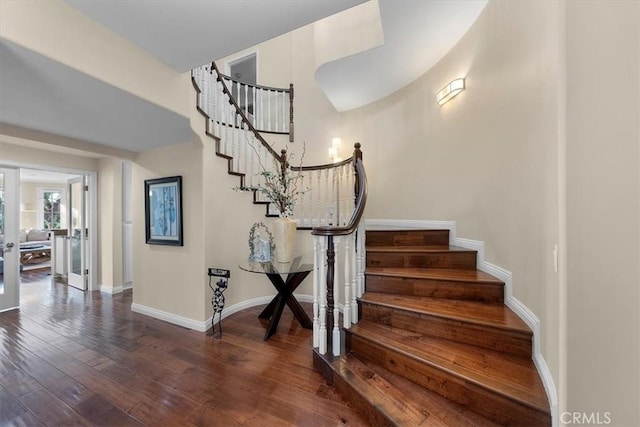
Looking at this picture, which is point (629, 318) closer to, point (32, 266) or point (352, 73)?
point (352, 73)

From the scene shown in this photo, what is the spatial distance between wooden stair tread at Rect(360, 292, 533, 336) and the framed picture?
2.34 metres

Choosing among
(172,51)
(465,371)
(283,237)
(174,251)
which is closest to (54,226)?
(174,251)

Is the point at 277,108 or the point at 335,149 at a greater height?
the point at 277,108

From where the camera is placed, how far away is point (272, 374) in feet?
6.55

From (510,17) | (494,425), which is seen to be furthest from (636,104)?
(510,17)

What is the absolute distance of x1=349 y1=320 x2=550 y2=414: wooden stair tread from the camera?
4.06 feet

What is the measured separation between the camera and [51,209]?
7984mm

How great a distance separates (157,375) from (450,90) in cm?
378

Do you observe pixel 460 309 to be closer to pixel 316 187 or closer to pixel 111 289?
pixel 316 187

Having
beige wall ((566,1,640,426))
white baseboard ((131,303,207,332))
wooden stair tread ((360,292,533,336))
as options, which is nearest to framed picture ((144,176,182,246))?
white baseboard ((131,303,207,332))

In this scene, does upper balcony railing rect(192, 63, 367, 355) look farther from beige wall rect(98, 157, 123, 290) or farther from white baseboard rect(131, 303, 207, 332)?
beige wall rect(98, 157, 123, 290)

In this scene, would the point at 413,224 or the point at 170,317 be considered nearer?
the point at 170,317

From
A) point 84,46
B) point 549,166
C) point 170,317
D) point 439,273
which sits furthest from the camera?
point 170,317

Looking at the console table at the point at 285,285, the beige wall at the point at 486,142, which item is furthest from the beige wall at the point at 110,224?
the beige wall at the point at 486,142
